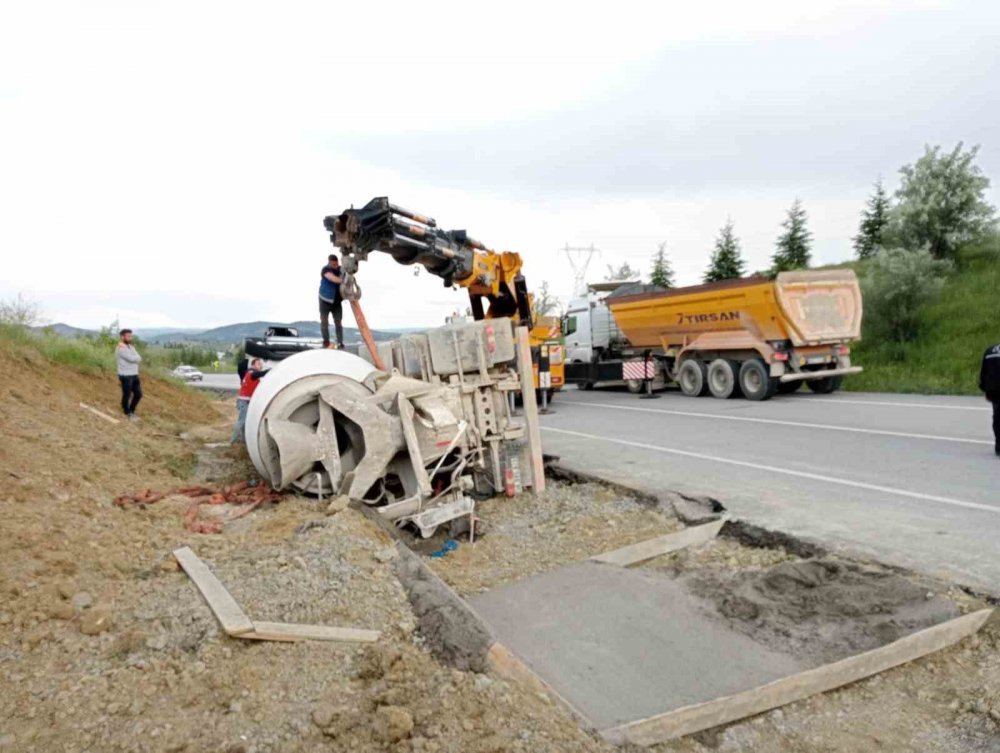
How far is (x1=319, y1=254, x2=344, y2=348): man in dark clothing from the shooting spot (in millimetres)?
8750

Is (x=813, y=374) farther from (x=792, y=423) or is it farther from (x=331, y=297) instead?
(x=331, y=297)

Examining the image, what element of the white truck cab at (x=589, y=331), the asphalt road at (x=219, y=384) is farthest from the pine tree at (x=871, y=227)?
the asphalt road at (x=219, y=384)

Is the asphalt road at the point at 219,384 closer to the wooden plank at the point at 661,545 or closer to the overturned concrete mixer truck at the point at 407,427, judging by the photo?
the overturned concrete mixer truck at the point at 407,427

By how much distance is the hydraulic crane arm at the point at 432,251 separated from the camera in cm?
778

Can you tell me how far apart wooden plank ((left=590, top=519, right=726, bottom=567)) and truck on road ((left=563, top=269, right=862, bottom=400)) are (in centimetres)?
938

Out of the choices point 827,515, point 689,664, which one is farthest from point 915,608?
point 827,515

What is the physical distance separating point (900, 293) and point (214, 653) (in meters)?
20.6

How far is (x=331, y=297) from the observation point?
354 inches

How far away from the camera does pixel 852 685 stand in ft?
11.5

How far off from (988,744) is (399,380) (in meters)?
5.17

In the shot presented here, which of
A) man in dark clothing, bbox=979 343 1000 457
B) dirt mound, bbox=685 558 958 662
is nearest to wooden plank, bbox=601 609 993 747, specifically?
dirt mound, bbox=685 558 958 662

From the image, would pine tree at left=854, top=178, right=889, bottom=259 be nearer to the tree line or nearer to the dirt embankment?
the tree line

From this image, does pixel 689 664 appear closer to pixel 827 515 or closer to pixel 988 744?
pixel 988 744

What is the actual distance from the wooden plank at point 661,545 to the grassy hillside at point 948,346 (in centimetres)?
1138
